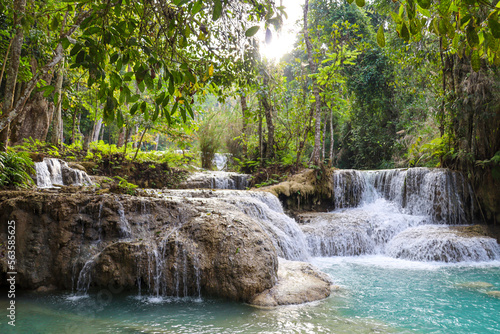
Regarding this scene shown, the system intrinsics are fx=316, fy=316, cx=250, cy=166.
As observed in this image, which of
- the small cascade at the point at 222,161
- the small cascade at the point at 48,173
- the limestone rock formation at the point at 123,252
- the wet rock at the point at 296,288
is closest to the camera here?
the wet rock at the point at 296,288

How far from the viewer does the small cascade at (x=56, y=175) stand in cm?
744

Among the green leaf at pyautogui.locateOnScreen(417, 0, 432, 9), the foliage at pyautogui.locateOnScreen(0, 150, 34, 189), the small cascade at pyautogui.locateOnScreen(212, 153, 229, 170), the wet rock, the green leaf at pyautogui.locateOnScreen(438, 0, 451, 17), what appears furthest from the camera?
the small cascade at pyautogui.locateOnScreen(212, 153, 229, 170)

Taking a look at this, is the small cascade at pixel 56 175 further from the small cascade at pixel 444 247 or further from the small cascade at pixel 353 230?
the small cascade at pixel 444 247

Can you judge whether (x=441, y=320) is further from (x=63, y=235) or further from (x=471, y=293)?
(x=63, y=235)

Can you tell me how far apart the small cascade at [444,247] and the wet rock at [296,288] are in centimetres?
404

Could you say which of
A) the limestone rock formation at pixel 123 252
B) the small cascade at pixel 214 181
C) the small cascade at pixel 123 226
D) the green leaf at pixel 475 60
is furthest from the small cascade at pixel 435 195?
the green leaf at pixel 475 60

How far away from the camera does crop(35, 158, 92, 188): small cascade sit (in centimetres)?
744

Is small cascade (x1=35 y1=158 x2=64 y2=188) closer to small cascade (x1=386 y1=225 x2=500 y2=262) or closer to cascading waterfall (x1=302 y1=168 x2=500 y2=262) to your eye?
cascading waterfall (x1=302 y1=168 x2=500 y2=262)

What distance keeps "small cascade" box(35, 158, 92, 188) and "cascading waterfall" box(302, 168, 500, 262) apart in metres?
6.12

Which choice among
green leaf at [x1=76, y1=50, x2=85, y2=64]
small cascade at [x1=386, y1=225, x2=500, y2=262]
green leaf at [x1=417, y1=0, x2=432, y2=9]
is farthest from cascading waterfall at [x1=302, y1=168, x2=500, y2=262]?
green leaf at [x1=76, y1=50, x2=85, y2=64]

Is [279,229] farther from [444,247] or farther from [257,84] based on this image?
[444,247]

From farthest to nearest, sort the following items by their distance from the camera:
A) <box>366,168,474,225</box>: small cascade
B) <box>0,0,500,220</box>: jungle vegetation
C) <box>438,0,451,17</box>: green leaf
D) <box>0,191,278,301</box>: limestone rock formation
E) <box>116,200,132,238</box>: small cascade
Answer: <box>366,168,474,225</box>: small cascade, <box>116,200,132,238</box>: small cascade, <box>0,191,278,301</box>: limestone rock formation, <box>0,0,500,220</box>: jungle vegetation, <box>438,0,451,17</box>: green leaf

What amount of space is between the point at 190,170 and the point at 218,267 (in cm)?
796

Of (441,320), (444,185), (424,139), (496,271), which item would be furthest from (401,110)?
(441,320)
